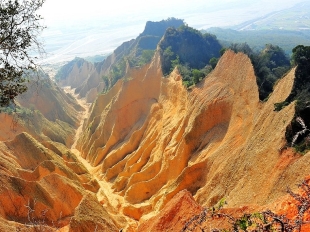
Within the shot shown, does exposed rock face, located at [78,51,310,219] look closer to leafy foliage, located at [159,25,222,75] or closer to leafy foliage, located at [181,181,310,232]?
leafy foliage, located at [181,181,310,232]

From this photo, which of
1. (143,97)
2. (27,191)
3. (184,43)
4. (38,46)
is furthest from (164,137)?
(184,43)

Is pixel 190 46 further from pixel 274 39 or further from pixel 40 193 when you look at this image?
pixel 274 39

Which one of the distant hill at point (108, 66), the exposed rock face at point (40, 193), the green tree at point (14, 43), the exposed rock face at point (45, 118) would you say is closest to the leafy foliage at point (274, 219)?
the green tree at point (14, 43)

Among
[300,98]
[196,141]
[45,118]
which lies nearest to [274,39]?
[45,118]

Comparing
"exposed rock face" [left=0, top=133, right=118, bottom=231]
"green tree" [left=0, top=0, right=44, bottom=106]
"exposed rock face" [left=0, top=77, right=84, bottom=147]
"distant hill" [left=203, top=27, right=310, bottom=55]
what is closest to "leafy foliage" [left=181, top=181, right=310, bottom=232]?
"green tree" [left=0, top=0, right=44, bottom=106]

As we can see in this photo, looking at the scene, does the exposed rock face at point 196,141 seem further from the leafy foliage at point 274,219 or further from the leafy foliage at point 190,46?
the leafy foliage at point 190,46
